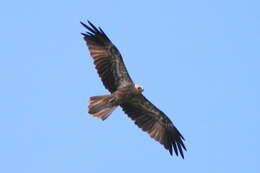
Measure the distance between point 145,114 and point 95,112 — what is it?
216cm

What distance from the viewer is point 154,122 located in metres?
18.2

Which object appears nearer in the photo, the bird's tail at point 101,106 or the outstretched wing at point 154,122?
the bird's tail at point 101,106

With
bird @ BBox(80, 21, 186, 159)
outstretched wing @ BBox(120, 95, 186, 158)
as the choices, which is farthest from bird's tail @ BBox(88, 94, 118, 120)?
outstretched wing @ BBox(120, 95, 186, 158)

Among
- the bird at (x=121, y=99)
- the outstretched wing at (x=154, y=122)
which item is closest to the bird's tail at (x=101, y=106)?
the bird at (x=121, y=99)

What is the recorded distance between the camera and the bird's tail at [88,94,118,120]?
53.6 ft

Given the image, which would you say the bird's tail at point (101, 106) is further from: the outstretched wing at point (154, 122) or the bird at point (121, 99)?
the outstretched wing at point (154, 122)

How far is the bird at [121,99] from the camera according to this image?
16594 millimetres

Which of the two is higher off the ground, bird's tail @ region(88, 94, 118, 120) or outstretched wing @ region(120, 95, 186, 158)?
outstretched wing @ region(120, 95, 186, 158)

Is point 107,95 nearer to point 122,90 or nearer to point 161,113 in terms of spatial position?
point 122,90

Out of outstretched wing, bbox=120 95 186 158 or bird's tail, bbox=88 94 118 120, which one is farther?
outstretched wing, bbox=120 95 186 158

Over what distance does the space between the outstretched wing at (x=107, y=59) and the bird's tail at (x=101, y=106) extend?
58 cm

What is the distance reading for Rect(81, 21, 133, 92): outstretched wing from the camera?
17125 mm

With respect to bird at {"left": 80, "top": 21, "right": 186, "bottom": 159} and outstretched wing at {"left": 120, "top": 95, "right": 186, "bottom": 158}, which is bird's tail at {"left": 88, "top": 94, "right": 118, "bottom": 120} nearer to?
bird at {"left": 80, "top": 21, "right": 186, "bottom": 159}

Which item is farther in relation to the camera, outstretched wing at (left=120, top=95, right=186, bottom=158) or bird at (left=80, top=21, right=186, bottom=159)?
outstretched wing at (left=120, top=95, right=186, bottom=158)
